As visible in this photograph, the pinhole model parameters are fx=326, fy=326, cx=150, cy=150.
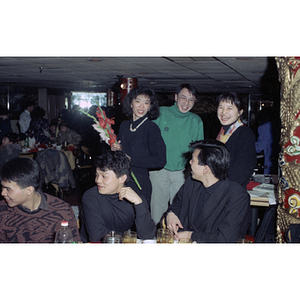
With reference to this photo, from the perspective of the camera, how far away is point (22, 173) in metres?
2.06

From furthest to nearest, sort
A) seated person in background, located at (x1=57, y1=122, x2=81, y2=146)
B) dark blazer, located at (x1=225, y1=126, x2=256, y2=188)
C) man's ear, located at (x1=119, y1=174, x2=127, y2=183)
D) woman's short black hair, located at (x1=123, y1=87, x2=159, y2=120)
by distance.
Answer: seated person in background, located at (x1=57, y1=122, x2=81, y2=146) < woman's short black hair, located at (x1=123, y1=87, x2=159, y2=120) < dark blazer, located at (x1=225, y1=126, x2=256, y2=188) < man's ear, located at (x1=119, y1=174, x2=127, y2=183)

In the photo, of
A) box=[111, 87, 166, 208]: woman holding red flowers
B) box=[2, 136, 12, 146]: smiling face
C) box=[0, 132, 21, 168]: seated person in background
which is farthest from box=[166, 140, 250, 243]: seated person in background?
box=[2, 136, 12, 146]: smiling face

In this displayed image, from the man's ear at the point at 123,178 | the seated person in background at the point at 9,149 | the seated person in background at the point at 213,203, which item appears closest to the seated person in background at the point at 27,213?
the man's ear at the point at 123,178

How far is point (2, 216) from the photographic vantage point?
81.8 inches

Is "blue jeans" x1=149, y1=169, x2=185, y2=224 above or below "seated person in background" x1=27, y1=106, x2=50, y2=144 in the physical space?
below

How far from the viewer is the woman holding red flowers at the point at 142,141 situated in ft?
10.0

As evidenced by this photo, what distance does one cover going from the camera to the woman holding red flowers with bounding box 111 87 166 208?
306 cm

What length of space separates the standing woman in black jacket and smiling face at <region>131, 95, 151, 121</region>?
0.69 m

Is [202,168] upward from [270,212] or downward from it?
upward

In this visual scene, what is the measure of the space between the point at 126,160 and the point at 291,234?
120 centimetres

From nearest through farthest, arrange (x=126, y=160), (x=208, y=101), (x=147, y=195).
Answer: (x=126, y=160), (x=147, y=195), (x=208, y=101)

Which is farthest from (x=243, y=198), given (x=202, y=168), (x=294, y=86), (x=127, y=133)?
(x=127, y=133)

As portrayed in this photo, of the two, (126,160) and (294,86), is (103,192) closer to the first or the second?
(126,160)

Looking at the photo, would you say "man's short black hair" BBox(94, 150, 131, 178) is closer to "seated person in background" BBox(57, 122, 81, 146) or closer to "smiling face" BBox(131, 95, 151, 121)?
"smiling face" BBox(131, 95, 151, 121)
